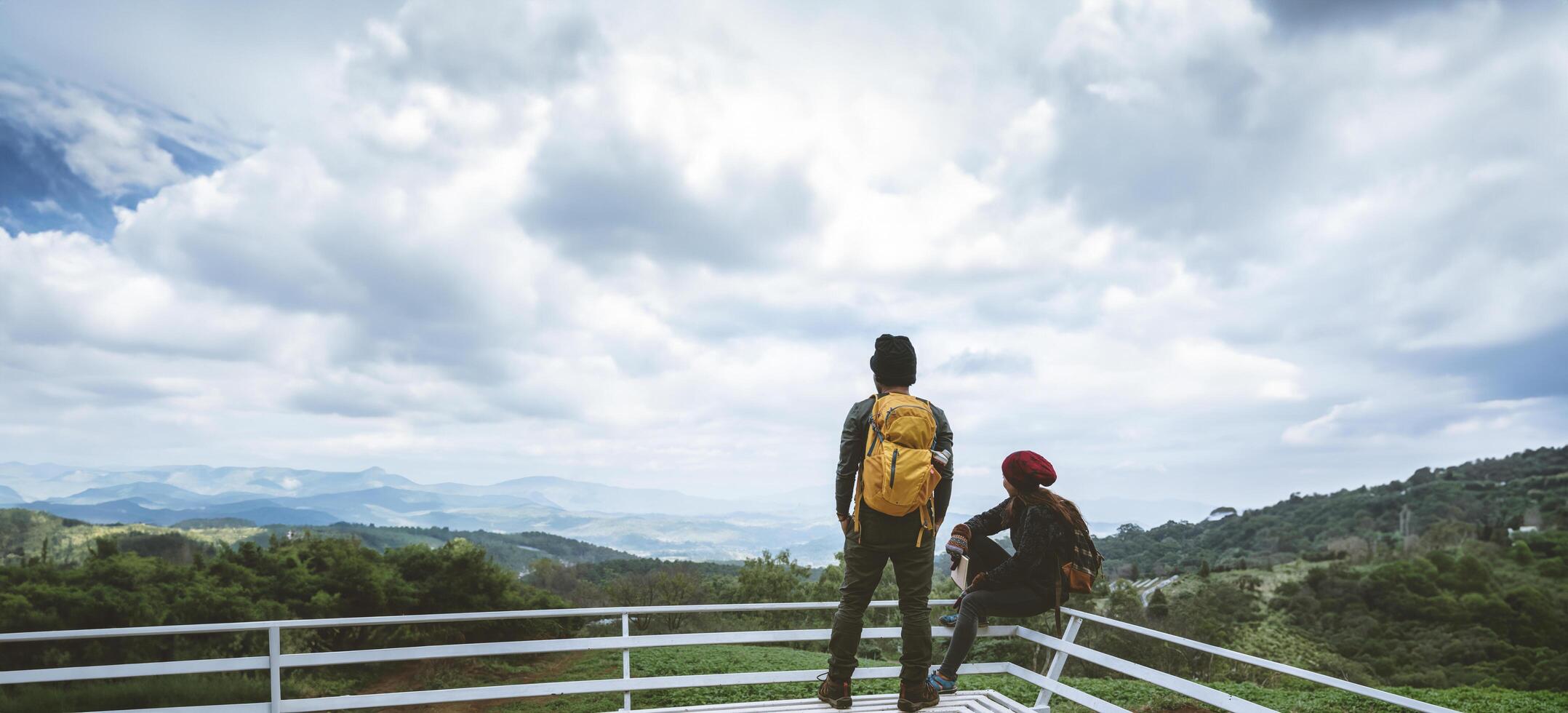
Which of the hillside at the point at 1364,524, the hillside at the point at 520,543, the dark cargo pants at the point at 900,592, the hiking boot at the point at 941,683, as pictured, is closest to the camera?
the dark cargo pants at the point at 900,592

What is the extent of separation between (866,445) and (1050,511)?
112cm

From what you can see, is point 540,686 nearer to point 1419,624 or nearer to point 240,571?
point 240,571

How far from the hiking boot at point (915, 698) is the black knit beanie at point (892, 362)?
1613 mm

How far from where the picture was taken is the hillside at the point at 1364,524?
4397 cm

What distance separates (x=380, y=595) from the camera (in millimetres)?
11773

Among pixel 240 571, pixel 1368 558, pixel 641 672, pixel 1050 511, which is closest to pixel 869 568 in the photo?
pixel 1050 511

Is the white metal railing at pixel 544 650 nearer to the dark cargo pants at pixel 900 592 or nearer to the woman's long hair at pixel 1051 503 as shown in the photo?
the dark cargo pants at pixel 900 592

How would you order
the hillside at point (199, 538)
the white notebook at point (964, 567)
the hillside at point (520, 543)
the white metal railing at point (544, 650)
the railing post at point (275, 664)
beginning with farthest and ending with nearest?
the hillside at point (520, 543) < the hillside at point (199, 538) < the white notebook at point (964, 567) < the railing post at point (275, 664) < the white metal railing at point (544, 650)

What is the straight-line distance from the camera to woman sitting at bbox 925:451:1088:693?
437 cm

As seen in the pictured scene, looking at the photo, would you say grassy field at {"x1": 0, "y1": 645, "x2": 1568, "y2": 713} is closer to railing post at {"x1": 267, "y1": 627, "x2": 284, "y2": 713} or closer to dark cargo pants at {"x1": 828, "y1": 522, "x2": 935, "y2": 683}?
dark cargo pants at {"x1": 828, "y1": 522, "x2": 935, "y2": 683}

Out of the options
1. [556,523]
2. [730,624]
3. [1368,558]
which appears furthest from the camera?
[556,523]

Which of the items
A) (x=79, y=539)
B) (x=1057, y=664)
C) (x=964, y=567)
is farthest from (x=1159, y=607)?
(x=79, y=539)

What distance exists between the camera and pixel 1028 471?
14.4ft

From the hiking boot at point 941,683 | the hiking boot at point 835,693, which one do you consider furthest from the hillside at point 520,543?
the hiking boot at point 835,693
